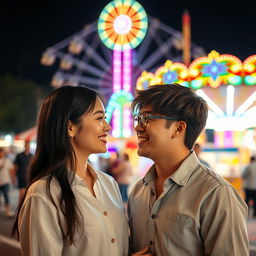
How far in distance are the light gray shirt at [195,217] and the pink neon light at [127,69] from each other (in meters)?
18.1

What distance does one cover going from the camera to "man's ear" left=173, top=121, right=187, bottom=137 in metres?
1.85

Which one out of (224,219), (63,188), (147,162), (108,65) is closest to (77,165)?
(63,188)

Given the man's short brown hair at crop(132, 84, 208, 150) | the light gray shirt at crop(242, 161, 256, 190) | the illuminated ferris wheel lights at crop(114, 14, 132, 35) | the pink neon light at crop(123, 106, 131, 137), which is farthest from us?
the pink neon light at crop(123, 106, 131, 137)

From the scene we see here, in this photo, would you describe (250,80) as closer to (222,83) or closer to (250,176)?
(222,83)

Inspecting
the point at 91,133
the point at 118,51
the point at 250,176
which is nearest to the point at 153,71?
the point at 118,51

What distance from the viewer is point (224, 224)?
1.58 m

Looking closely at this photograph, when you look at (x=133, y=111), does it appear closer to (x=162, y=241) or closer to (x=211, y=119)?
(x=162, y=241)

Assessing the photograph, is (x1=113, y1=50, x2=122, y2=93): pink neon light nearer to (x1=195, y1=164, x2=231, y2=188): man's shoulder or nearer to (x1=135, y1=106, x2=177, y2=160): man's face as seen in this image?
(x1=135, y1=106, x2=177, y2=160): man's face

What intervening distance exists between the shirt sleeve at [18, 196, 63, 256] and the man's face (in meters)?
0.55

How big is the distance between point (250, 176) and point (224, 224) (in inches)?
260

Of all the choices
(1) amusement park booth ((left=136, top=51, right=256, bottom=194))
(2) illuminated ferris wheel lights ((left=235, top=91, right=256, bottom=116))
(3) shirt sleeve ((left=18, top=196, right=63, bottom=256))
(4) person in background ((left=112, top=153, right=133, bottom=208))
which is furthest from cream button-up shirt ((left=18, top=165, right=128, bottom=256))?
(2) illuminated ferris wheel lights ((left=235, top=91, right=256, bottom=116))

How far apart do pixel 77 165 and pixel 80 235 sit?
39 cm

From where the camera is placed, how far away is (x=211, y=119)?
29.3 ft

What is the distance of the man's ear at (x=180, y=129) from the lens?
1.85m
